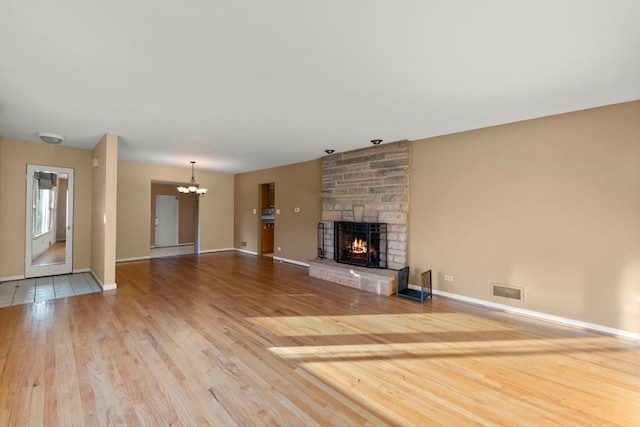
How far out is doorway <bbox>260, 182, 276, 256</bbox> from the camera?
815 centimetres

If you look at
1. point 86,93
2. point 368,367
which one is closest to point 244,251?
point 86,93

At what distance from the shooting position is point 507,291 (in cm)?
374

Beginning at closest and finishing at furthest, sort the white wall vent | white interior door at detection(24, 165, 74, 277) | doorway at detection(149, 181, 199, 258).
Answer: the white wall vent < white interior door at detection(24, 165, 74, 277) < doorway at detection(149, 181, 199, 258)

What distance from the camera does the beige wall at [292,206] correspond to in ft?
21.0

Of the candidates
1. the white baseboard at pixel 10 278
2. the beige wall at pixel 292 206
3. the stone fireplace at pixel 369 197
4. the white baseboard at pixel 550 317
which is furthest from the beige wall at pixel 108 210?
the white baseboard at pixel 550 317

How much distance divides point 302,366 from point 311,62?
2.59 m

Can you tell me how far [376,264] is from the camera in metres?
4.99

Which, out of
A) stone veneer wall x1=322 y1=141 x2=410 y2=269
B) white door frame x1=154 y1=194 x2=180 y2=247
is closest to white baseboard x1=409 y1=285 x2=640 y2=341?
stone veneer wall x1=322 y1=141 x2=410 y2=269

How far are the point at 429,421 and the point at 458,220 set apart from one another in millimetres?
3101

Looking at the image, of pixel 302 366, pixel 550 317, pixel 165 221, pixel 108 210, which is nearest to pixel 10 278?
pixel 108 210

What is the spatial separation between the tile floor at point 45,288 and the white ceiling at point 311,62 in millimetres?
2549

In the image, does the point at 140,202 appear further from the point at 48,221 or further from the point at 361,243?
the point at 361,243

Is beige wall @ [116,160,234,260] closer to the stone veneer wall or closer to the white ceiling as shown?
the white ceiling

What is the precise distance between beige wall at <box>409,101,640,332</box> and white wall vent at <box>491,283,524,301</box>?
56mm
